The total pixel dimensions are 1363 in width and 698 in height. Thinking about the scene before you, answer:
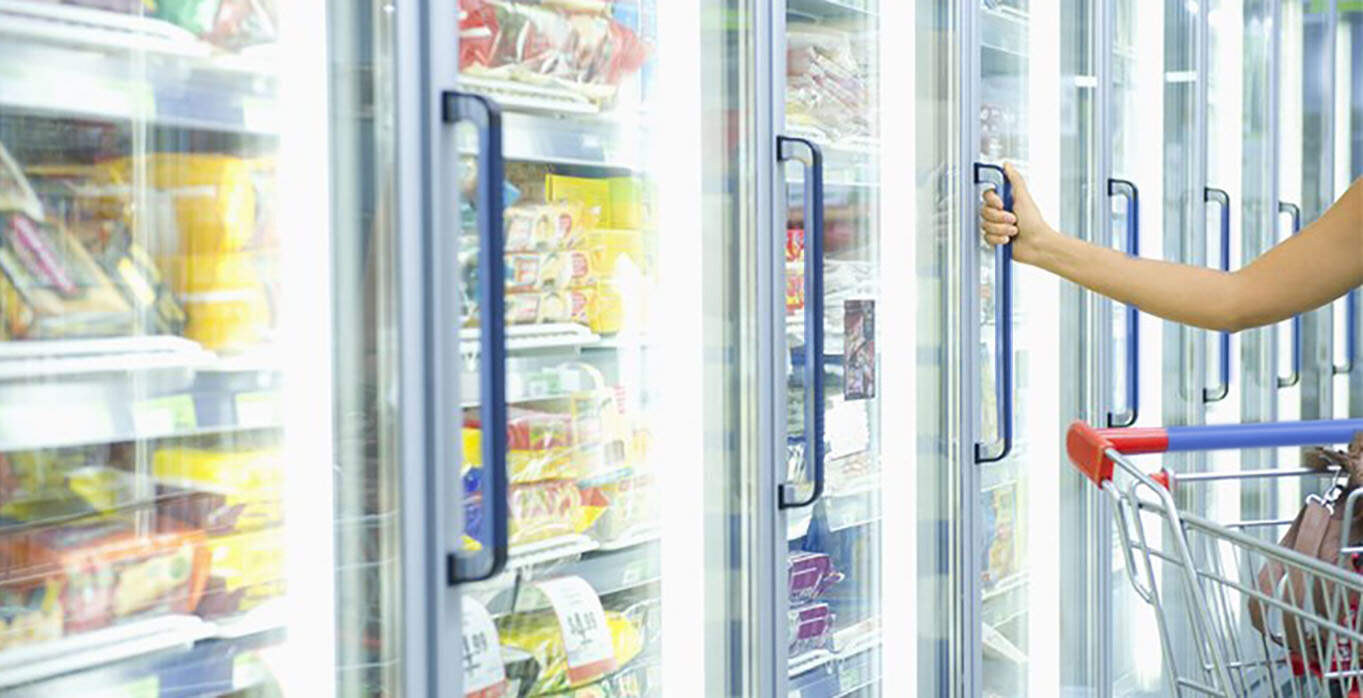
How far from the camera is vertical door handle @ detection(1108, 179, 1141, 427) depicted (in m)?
3.42

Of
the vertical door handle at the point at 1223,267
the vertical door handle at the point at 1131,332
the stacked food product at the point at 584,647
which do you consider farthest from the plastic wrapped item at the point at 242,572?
the vertical door handle at the point at 1223,267

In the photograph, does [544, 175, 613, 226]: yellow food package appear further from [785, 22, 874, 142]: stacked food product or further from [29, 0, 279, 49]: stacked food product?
[29, 0, 279, 49]: stacked food product

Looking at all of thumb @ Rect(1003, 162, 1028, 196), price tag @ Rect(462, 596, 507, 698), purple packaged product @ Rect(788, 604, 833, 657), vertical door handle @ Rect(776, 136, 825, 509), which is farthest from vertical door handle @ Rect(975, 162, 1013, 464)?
price tag @ Rect(462, 596, 507, 698)

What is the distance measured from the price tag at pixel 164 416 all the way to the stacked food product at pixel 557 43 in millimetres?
611

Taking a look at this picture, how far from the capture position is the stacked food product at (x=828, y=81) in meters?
2.51

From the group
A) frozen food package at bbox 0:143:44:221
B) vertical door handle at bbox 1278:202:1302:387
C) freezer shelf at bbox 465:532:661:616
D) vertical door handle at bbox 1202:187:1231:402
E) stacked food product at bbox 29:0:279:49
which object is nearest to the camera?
frozen food package at bbox 0:143:44:221

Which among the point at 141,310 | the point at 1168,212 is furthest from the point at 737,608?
the point at 1168,212

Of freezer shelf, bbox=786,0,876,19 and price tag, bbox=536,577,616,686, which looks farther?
freezer shelf, bbox=786,0,876,19

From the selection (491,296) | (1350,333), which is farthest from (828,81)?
(1350,333)

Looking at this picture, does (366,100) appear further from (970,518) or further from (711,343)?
(970,518)

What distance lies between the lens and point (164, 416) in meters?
1.57

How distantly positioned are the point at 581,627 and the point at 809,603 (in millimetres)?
545

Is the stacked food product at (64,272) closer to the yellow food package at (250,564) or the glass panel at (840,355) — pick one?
the yellow food package at (250,564)

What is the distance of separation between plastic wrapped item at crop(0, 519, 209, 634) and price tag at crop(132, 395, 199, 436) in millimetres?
103
